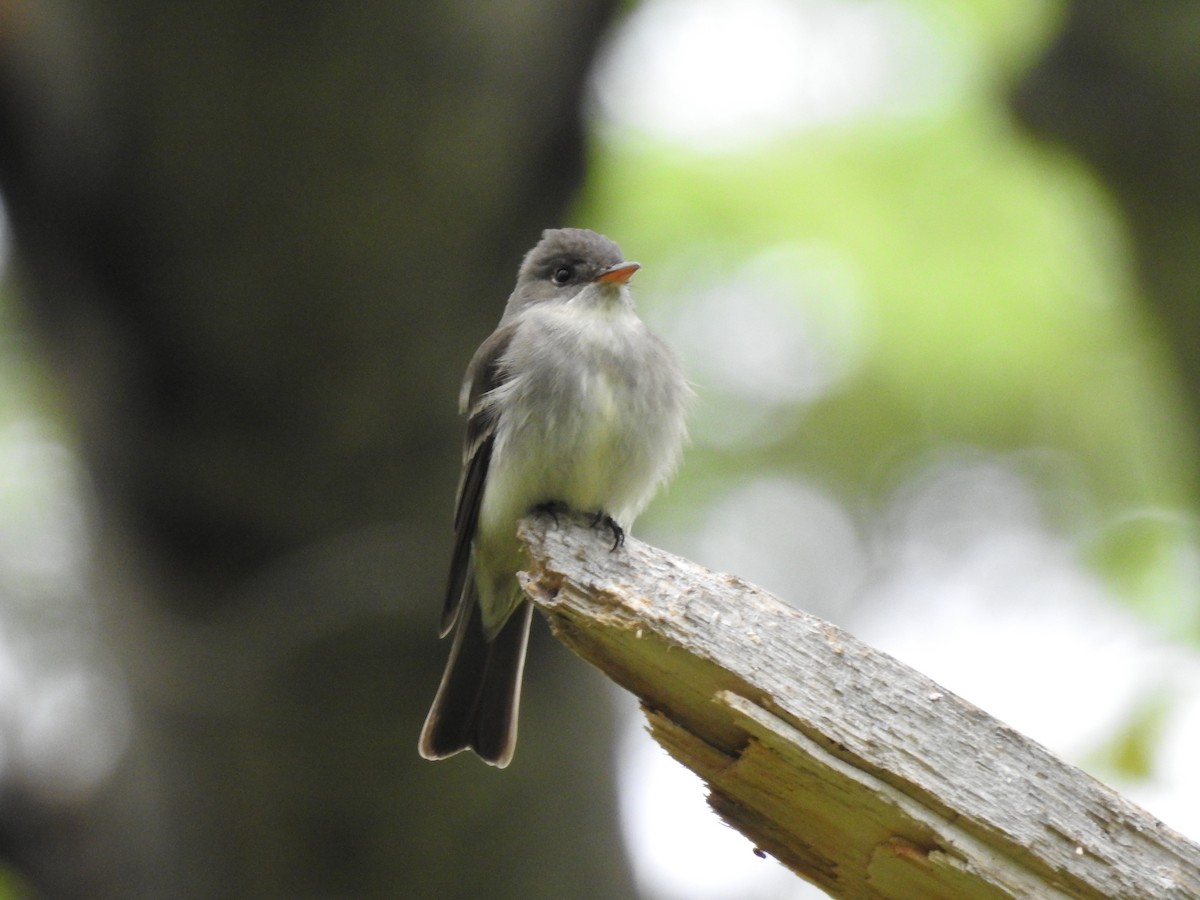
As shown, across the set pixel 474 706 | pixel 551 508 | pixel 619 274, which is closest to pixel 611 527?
pixel 551 508

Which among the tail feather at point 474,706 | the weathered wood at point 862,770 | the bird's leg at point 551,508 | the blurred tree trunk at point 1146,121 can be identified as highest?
the blurred tree trunk at point 1146,121

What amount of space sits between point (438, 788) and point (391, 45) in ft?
7.92

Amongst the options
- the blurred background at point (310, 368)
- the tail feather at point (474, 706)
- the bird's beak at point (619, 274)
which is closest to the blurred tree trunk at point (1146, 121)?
the blurred background at point (310, 368)

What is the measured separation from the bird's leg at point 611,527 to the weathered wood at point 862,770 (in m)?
0.48

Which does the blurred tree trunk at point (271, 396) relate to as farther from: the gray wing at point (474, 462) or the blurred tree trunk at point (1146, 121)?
the blurred tree trunk at point (1146, 121)

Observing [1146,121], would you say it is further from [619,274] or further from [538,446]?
[538,446]

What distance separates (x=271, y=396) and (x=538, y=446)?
107cm

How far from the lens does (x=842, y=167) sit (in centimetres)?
716

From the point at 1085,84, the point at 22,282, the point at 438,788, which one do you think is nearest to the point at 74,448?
the point at 22,282

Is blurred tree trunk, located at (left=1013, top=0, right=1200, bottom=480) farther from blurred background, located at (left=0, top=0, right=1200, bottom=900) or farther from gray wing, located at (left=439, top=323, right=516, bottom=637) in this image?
gray wing, located at (left=439, top=323, right=516, bottom=637)

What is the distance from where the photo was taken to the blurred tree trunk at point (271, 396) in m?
4.24

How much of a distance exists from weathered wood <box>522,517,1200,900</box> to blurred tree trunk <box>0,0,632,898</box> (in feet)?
6.72

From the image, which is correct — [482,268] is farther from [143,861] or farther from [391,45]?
[143,861]

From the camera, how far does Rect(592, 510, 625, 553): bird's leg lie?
3104 mm
